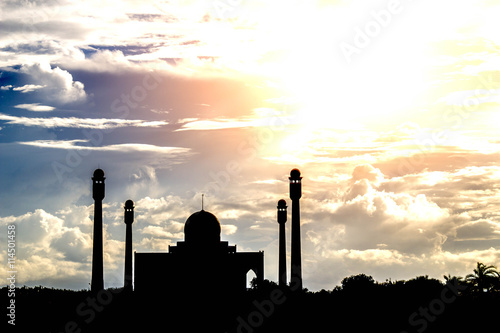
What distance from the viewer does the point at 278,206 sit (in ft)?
232

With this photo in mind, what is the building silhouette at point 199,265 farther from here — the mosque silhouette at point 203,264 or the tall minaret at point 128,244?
the tall minaret at point 128,244

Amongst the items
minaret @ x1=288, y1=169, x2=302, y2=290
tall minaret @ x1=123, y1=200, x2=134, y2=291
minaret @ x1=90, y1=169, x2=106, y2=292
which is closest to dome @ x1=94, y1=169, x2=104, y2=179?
minaret @ x1=90, y1=169, x2=106, y2=292

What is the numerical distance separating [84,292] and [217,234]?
14.9 meters

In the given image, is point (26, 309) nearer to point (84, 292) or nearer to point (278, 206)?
point (84, 292)

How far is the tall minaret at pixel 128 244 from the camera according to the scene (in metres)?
64.9

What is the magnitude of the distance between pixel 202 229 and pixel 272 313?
753 inches

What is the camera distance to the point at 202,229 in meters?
62.7

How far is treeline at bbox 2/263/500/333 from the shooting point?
137 feet

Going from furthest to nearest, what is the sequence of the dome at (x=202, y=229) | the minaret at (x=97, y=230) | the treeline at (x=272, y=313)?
1. the dome at (x=202, y=229)
2. the minaret at (x=97, y=230)
3. the treeline at (x=272, y=313)

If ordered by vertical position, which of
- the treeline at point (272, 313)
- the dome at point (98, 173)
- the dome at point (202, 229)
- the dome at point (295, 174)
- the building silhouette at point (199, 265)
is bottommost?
the treeline at point (272, 313)

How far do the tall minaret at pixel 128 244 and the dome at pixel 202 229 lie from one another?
701 cm

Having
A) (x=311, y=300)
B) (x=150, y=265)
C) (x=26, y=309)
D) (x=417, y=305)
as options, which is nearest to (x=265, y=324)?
(x=311, y=300)

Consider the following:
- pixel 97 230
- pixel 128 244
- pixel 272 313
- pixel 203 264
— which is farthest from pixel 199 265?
pixel 272 313

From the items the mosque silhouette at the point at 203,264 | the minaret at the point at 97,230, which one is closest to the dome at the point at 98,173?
the minaret at the point at 97,230
